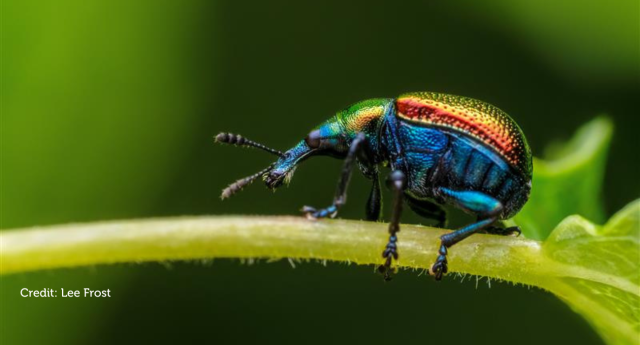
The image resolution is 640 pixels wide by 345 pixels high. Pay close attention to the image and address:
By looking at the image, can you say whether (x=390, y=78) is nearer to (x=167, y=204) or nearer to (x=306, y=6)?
(x=306, y=6)

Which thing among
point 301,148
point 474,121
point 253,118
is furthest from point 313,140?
point 253,118

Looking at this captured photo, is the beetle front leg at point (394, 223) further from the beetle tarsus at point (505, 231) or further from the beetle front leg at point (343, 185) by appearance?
the beetle tarsus at point (505, 231)

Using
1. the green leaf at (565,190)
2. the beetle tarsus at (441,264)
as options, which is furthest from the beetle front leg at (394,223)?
the green leaf at (565,190)

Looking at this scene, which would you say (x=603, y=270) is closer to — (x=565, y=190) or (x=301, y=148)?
(x=565, y=190)

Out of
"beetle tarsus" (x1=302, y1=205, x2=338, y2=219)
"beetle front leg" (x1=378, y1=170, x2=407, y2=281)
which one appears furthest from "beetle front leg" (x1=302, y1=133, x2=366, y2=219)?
"beetle front leg" (x1=378, y1=170, x2=407, y2=281)

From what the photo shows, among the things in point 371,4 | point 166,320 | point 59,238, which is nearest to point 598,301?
point 59,238

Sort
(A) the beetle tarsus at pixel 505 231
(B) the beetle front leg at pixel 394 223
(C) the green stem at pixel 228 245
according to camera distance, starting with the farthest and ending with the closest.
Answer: (A) the beetle tarsus at pixel 505 231 < (B) the beetle front leg at pixel 394 223 < (C) the green stem at pixel 228 245
